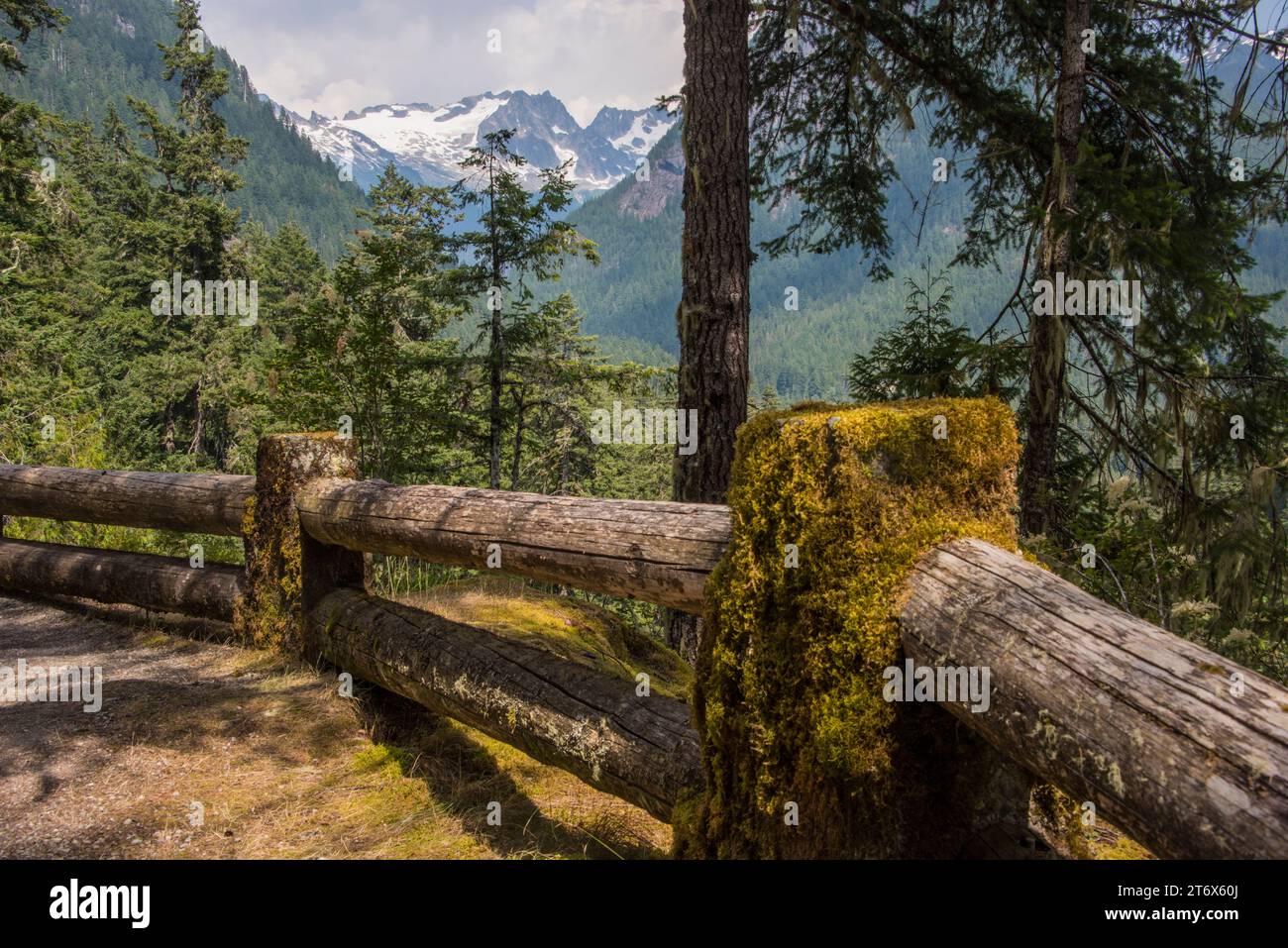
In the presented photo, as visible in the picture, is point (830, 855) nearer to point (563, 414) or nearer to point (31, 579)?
point (31, 579)

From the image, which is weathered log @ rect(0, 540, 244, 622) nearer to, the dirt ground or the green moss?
the dirt ground

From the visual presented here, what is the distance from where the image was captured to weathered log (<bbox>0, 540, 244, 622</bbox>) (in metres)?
4.81

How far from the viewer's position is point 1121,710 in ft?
3.83

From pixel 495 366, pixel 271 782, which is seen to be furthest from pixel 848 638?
pixel 495 366

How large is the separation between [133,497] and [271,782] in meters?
3.05

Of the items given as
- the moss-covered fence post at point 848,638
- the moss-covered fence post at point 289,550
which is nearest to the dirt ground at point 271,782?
the moss-covered fence post at point 289,550

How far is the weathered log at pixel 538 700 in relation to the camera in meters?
2.43

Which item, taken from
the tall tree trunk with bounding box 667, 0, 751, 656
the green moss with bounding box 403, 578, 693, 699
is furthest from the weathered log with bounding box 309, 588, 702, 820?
the tall tree trunk with bounding box 667, 0, 751, 656

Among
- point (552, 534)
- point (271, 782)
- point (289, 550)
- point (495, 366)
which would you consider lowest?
point (271, 782)

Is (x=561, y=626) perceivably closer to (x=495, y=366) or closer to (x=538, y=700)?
(x=538, y=700)

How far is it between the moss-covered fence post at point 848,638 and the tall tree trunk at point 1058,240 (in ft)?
15.0

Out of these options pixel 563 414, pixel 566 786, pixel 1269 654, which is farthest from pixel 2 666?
pixel 563 414

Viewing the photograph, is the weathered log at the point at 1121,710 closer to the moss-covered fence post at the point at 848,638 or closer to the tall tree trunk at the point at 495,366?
the moss-covered fence post at the point at 848,638

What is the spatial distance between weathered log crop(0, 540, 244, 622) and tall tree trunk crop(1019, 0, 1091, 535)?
20.1 ft
